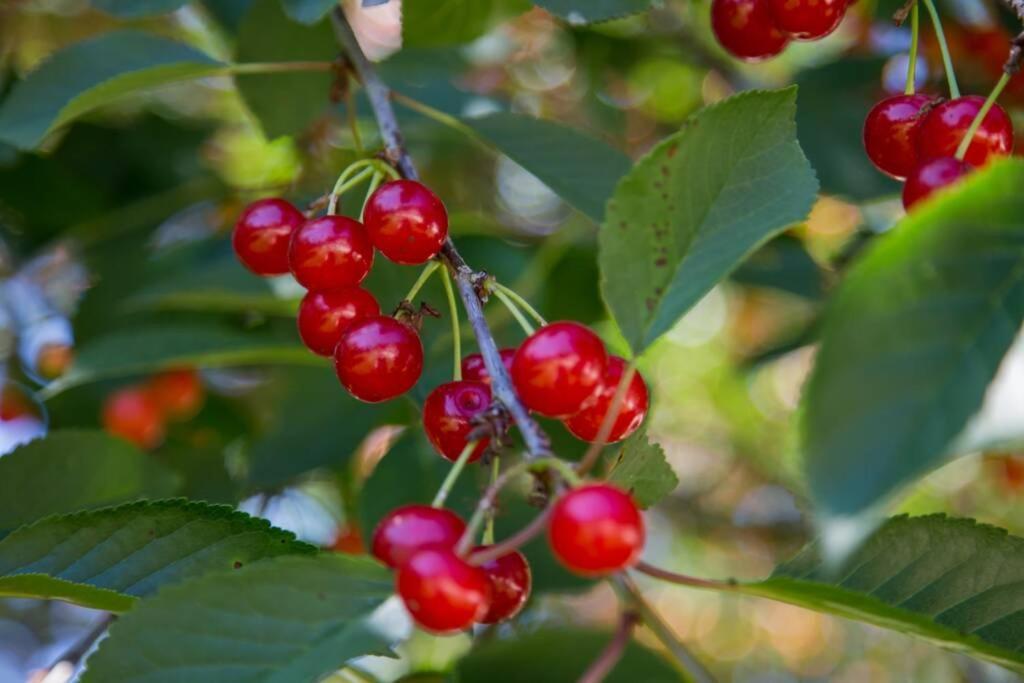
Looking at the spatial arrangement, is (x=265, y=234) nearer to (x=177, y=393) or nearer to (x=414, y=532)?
(x=414, y=532)

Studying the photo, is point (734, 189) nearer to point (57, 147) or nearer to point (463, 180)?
point (57, 147)

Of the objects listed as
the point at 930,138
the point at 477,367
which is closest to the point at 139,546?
the point at 477,367

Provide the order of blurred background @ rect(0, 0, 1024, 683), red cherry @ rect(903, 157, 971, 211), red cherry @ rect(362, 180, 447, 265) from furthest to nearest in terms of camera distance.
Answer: blurred background @ rect(0, 0, 1024, 683), red cherry @ rect(362, 180, 447, 265), red cherry @ rect(903, 157, 971, 211)

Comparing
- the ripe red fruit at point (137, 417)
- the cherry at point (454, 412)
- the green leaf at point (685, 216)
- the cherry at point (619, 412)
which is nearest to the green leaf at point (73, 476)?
A: the cherry at point (454, 412)

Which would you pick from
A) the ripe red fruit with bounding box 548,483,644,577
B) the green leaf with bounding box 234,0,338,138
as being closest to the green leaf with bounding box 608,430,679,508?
the ripe red fruit with bounding box 548,483,644,577

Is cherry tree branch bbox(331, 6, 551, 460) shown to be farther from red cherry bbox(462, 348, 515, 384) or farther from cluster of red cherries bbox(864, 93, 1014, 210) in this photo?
cluster of red cherries bbox(864, 93, 1014, 210)

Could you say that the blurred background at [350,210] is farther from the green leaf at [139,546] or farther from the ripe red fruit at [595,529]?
the green leaf at [139,546]
